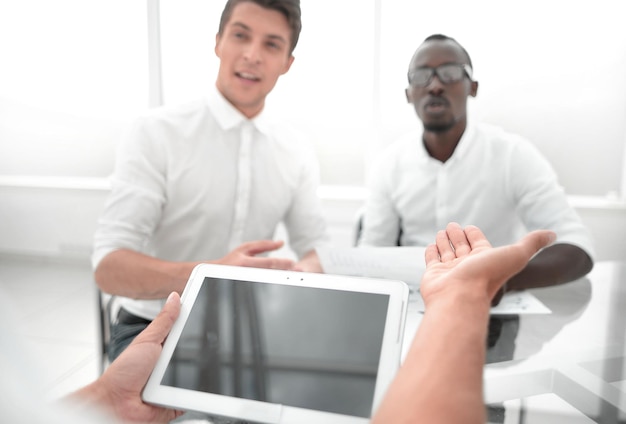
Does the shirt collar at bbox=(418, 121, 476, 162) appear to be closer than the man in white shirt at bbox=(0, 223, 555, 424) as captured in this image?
No

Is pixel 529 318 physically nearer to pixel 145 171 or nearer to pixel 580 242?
pixel 580 242

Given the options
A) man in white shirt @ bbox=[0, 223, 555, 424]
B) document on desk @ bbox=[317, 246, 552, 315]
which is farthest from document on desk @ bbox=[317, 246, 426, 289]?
man in white shirt @ bbox=[0, 223, 555, 424]

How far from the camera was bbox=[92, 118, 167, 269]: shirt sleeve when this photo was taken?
1.89ft

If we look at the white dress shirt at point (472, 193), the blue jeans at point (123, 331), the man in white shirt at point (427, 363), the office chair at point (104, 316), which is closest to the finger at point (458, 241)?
the man in white shirt at point (427, 363)

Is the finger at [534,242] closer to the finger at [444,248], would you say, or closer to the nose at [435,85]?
the finger at [444,248]

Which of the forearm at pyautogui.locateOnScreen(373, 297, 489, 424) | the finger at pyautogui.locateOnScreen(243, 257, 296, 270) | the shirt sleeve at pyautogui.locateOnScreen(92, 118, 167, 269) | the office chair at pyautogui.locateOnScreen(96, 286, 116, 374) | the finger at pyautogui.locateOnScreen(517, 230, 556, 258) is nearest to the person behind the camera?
the forearm at pyautogui.locateOnScreen(373, 297, 489, 424)

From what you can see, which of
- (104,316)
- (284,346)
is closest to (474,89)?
(284,346)

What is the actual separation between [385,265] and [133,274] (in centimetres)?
30

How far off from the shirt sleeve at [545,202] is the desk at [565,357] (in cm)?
5

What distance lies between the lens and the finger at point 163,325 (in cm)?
34

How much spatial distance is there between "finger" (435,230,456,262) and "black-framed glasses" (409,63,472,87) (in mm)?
188

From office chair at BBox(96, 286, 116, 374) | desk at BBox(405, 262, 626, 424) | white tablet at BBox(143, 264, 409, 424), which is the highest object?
white tablet at BBox(143, 264, 409, 424)

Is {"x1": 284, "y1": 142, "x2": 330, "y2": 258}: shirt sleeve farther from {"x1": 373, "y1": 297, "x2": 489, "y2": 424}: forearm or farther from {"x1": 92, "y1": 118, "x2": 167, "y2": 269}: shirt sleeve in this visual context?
{"x1": 373, "y1": 297, "x2": 489, "y2": 424}: forearm

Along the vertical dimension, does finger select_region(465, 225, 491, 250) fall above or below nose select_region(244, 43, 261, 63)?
below
